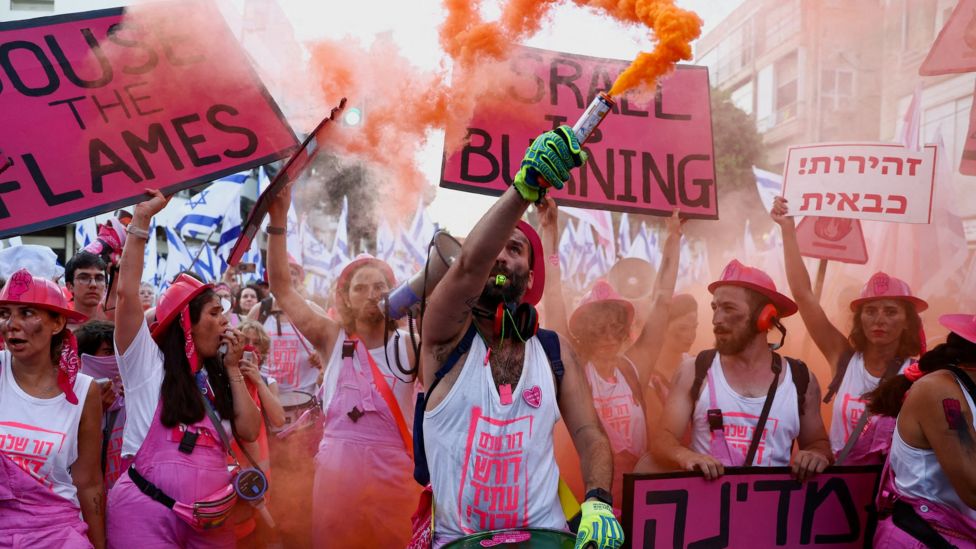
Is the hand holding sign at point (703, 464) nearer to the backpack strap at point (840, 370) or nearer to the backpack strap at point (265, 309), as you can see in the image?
the backpack strap at point (840, 370)

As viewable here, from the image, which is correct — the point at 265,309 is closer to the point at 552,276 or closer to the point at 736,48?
the point at 552,276

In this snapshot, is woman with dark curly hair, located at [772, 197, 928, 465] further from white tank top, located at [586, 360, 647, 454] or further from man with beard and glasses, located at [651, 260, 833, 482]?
white tank top, located at [586, 360, 647, 454]

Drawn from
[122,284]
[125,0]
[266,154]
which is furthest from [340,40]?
[122,284]

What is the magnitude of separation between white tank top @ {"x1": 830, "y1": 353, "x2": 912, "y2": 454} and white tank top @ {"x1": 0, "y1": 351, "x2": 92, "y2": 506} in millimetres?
3834

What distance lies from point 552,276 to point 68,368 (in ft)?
8.34

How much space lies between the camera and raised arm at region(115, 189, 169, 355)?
11.6 feet

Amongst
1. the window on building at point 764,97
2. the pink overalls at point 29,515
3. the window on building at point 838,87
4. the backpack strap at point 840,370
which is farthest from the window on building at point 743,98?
the pink overalls at point 29,515

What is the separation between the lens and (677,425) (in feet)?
13.3

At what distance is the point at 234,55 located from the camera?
4441 millimetres

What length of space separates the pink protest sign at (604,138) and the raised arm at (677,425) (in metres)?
1.23

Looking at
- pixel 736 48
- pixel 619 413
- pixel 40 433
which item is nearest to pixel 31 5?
pixel 736 48

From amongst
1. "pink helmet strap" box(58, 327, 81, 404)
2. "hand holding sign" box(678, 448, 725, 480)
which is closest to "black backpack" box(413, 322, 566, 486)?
"hand holding sign" box(678, 448, 725, 480)

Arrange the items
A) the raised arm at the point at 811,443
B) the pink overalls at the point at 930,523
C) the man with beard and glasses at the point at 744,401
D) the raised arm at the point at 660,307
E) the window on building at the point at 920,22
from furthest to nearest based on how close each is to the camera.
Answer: the window on building at the point at 920,22 < the raised arm at the point at 660,307 < the man with beard and glasses at the point at 744,401 < the raised arm at the point at 811,443 < the pink overalls at the point at 930,523

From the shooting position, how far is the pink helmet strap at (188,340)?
12.5 feet
